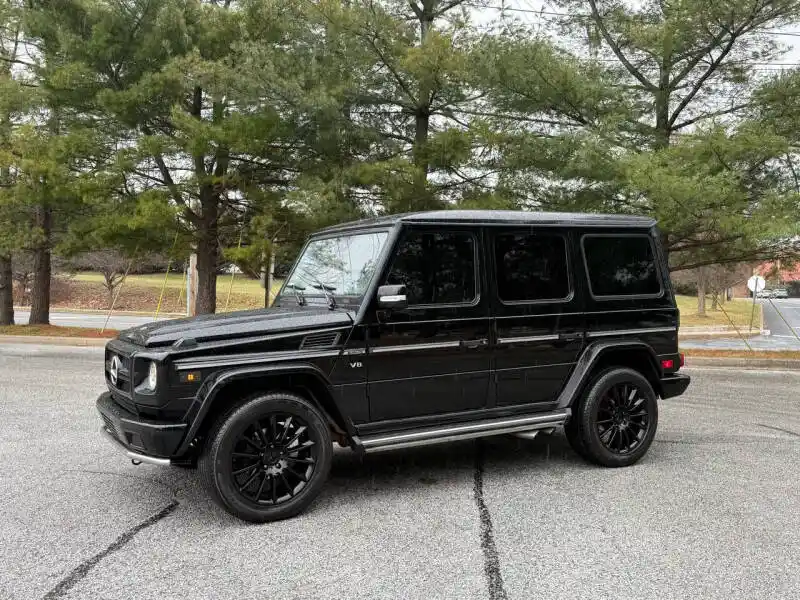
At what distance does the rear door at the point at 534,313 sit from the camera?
15.9ft

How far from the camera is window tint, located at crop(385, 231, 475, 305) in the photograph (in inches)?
179

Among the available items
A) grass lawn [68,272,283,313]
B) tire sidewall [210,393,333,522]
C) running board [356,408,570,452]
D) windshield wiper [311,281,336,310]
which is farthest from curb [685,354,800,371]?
grass lawn [68,272,283,313]

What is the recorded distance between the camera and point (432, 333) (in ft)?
15.0

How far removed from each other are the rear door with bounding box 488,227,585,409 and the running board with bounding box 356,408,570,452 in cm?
16

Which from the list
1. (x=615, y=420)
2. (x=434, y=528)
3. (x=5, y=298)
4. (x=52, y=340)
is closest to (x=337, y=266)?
(x=434, y=528)

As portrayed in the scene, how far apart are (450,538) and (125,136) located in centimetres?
Result: 1375

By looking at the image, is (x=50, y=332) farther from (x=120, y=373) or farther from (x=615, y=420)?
(x=615, y=420)

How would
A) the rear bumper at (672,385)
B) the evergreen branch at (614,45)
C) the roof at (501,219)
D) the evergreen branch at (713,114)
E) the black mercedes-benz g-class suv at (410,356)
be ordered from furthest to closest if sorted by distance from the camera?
the evergreen branch at (614,45), the evergreen branch at (713,114), the rear bumper at (672,385), the roof at (501,219), the black mercedes-benz g-class suv at (410,356)

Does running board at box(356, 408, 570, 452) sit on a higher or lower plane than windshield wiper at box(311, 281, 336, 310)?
lower

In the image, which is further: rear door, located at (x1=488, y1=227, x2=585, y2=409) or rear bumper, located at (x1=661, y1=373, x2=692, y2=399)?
rear bumper, located at (x1=661, y1=373, x2=692, y2=399)

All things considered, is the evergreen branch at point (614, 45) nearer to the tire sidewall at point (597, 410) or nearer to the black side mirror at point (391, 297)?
the tire sidewall at point (597, 410)

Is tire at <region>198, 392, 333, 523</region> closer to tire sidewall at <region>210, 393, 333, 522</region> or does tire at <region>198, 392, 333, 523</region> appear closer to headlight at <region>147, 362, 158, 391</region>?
tire sidewall at <region>210, 393, 333, 522</region>

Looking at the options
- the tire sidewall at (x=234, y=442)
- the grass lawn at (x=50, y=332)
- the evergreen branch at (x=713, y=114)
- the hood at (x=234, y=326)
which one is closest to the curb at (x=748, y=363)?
the evergreen branch at (x=713, y=114)

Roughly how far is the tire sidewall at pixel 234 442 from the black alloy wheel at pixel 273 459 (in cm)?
3
